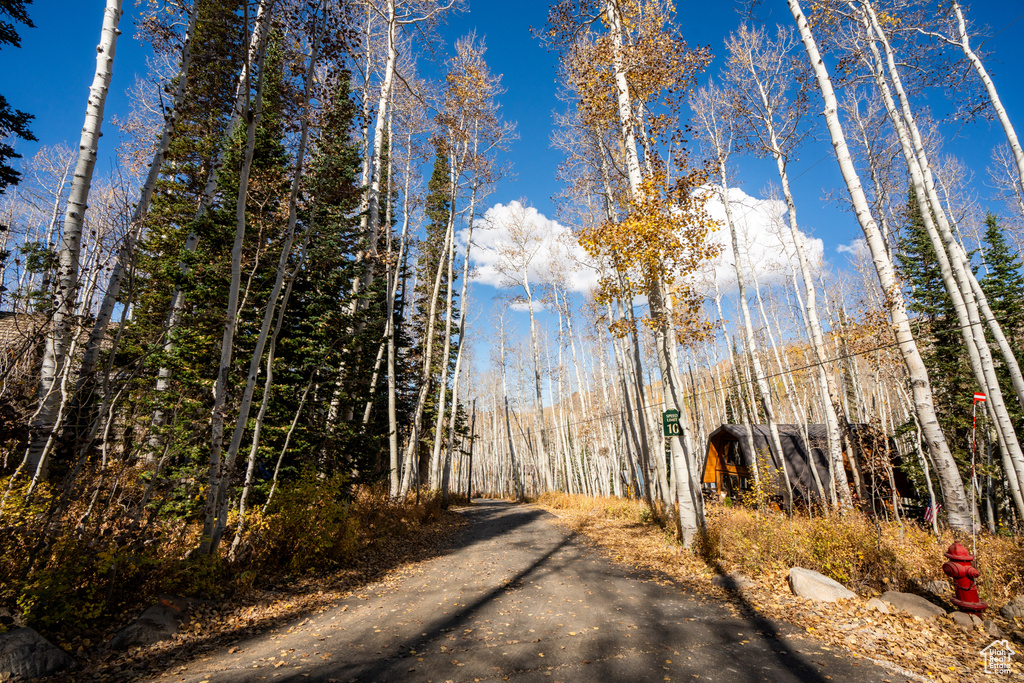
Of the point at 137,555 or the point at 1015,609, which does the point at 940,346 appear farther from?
the point at 137,555

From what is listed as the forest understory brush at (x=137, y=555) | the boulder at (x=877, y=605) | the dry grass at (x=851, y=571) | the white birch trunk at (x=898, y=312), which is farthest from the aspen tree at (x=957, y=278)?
the forest understory brush at (x=137, y=555)

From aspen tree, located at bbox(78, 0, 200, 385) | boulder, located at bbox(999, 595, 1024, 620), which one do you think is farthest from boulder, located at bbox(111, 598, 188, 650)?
boulder, located at bbox(999, 595, 1024, 620)

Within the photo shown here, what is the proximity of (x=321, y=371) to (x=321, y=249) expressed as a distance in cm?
284

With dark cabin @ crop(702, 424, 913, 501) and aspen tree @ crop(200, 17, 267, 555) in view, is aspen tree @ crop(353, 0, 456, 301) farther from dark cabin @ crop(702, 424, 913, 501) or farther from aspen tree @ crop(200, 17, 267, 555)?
dark cabin @ crop(702, 424, 913, 501)

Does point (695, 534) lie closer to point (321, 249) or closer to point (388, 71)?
point (321, 249)

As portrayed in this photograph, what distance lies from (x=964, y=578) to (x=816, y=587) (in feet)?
4.60

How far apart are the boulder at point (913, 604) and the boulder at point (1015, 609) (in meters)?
0.48

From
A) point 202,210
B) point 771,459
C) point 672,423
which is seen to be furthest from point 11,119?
point 771,459

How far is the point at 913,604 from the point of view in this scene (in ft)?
14.7

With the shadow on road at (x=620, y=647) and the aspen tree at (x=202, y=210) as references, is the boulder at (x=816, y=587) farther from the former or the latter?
the aspen tree at (x=202, y=210)

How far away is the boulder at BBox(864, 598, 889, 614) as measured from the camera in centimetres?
451

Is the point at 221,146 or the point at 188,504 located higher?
the point at 221,146

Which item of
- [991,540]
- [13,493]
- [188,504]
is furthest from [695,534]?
[13,493]

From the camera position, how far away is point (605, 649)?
377cm
